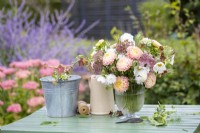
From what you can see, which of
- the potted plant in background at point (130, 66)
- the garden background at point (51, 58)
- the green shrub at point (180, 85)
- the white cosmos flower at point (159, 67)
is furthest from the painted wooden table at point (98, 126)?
the green shrub at point (180, 85)

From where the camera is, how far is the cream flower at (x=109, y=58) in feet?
9.04

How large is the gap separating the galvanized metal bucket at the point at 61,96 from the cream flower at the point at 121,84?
318mm

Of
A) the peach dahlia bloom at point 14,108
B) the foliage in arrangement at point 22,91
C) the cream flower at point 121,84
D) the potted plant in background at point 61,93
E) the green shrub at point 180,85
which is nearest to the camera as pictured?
the cream flower at point 121,84

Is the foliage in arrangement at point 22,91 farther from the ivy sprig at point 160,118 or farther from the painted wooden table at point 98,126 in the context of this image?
the ivy sprig at point 160,118

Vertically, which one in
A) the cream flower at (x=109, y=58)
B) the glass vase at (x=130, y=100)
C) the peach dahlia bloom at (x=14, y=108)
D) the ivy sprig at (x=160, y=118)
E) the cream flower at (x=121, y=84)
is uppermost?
the cream flower at (x=109, y=58)

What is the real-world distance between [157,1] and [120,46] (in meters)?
6.35

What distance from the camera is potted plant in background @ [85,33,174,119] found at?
2.75 metres

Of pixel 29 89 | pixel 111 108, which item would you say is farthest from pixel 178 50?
pixel 111 108

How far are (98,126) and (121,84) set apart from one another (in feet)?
0.83

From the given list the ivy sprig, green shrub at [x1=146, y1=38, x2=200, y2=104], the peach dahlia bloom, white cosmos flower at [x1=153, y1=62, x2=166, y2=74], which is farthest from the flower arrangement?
green shrub at [x1=146, y1=38, x2=200, y2=104]

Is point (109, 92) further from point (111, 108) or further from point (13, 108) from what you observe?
point (13, 108)

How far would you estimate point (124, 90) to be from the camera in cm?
276

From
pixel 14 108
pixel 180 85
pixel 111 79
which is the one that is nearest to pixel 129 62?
pixel 111 79

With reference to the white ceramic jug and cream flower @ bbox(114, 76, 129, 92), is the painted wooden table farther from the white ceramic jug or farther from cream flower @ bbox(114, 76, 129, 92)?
cream flower @ bbox(114, 76, 129, 92)
